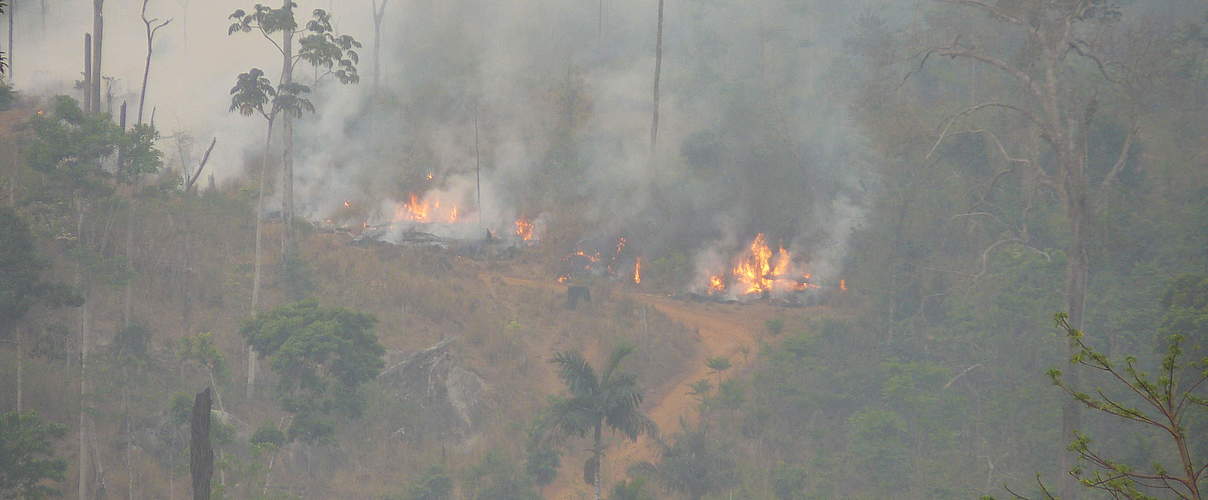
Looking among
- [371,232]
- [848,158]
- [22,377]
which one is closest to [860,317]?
[848,158]

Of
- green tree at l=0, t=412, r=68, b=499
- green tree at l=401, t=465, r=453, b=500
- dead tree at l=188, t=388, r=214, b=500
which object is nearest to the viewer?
dead tree at l=188, t=388, r=214, b=500

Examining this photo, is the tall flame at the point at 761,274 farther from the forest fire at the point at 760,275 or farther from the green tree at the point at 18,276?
the green tree at the point at 18,276

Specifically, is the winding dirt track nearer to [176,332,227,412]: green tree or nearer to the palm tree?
the palm tree

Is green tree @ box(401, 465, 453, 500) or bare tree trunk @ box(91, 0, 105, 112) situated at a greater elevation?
bare tree trunk @ box(91, 0, 105, 112)

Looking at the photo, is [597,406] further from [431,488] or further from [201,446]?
[201,446]

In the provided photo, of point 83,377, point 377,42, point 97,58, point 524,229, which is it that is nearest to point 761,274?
point 524,229

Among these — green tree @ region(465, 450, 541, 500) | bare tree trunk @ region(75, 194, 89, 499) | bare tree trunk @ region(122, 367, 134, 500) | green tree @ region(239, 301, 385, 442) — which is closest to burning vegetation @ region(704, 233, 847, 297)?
green tree @ region(465, 450, 541, 500)
